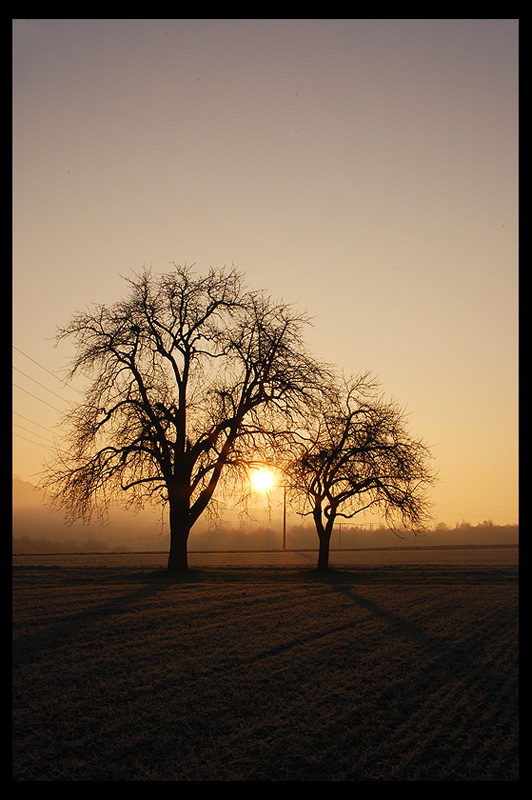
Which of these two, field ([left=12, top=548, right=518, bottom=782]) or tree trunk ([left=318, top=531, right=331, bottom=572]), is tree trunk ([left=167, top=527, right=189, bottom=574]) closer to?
field ([left=12, top=548, right=518, bottom=782])

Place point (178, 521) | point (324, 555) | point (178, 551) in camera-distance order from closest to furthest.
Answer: point (178, 521) → point (178, 551) → point (324, 555)

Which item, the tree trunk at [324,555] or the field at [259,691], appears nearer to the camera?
the field at [259,691]

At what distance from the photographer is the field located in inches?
259

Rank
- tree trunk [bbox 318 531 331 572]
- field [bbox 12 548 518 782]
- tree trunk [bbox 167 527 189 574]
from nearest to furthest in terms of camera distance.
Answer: field [bbox 12 548 518 782] < tree trunk [bbox 167 527 189 574] < tree trunk [bbox 318 531 331 572]

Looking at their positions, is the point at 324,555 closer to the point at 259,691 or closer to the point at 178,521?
the point at 178,521

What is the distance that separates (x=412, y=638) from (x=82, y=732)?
369 inches

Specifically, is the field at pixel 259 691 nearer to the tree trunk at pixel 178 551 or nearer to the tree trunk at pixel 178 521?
the tree trunk at pixel 178 521

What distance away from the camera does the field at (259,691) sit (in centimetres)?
658

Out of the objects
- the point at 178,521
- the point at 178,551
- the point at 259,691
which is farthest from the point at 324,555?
the point at 259,691

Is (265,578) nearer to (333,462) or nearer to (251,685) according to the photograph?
(333,462)

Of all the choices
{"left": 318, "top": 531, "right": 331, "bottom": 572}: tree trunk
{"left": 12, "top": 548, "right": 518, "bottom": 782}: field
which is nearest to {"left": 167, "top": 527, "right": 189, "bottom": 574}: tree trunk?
{"left": 12, "top": 548, "right": 518, "bottom": 782}: field

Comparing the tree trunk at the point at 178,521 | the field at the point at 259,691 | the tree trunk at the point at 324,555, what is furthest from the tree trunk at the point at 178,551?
the tree trunk at the point at 324,555

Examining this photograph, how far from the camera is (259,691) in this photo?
9.34 m
